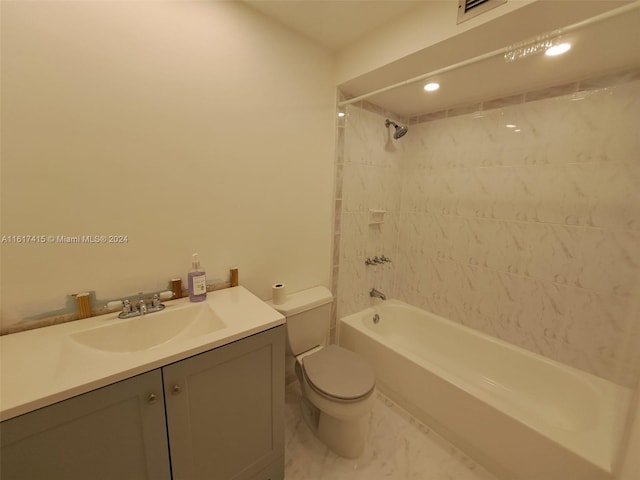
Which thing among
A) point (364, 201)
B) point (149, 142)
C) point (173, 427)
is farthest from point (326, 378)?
point (149, 142)

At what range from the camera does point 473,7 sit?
107cm

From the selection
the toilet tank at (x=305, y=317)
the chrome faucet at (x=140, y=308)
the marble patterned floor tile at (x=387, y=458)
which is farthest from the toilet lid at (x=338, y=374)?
the chrome faucet at (x=140, y=308)

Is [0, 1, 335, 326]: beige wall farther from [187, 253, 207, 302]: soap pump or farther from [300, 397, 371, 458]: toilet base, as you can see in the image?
[300, 397, 371, 458]: toilet base

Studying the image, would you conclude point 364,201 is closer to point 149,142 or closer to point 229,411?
point 149,142

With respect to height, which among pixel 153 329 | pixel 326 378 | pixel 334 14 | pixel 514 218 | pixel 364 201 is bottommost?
pixel 326 378

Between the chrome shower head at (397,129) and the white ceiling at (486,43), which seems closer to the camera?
the white ceiling at (486,43)

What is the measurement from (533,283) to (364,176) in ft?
4.57

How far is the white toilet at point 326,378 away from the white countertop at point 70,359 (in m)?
0.51

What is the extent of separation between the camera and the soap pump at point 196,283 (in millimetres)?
1223

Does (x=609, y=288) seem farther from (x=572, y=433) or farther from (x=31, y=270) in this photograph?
(x=31, y=270)

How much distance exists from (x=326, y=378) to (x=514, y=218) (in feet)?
5.40

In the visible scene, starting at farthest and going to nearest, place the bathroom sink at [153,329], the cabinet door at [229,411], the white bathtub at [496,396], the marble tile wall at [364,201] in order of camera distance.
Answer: the marble tile wall at [364,201]
the white bathtub at [496,396]
the bathroom sink at [153,329]
the cabinet door at [229,411]

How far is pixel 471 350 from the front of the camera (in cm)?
196

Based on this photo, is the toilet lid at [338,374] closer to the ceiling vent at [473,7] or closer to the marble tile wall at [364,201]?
the marble tile wall at [364,201]
